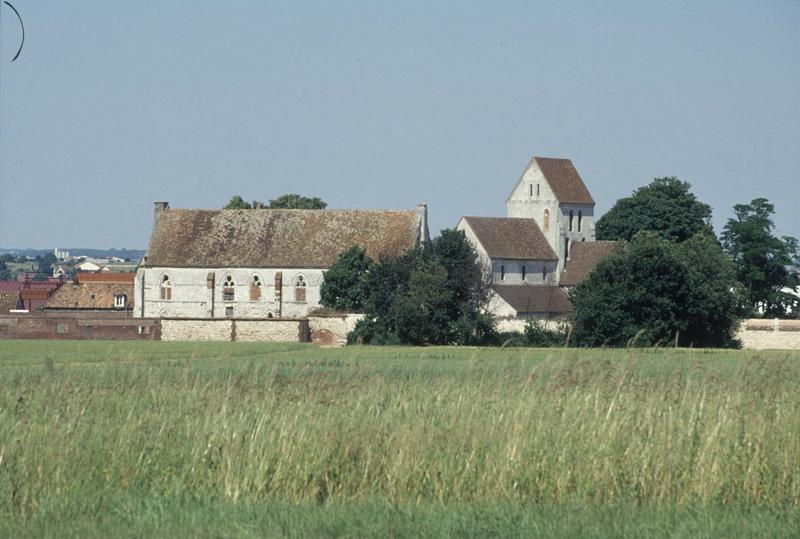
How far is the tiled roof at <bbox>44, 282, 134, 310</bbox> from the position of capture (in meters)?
98.2

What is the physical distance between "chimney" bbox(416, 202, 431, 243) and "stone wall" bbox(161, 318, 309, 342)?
16.8 metres

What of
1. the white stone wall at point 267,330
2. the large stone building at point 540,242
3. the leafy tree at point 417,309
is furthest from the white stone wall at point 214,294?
the leafy tree at point 417,309

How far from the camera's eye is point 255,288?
86.7m

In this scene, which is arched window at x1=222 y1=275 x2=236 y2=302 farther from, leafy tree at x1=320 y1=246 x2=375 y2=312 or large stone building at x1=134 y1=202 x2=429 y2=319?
leafy tree at x1=320 y1=246 x2=375 y2=312

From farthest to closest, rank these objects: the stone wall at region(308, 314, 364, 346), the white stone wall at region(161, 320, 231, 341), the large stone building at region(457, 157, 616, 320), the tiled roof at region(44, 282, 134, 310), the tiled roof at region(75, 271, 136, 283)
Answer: the tiled roof at region(75, 271, 136, 283) < the tiled roof at region(44, 282, 134, 310) < the large stone building at region(457, 157, 616, 320) < the white stone wall at region(161, 320, 231, 341) < the stone wall at region(308, 314, 364, 346)

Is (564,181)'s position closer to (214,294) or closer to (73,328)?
(214,294)

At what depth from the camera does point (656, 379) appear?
19.9 meters

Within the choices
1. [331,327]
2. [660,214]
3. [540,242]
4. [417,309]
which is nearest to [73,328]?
[331,327]

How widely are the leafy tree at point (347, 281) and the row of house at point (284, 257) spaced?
19.9 ft

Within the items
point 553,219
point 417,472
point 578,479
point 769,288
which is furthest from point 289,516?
point 769,288

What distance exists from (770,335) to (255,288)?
3267cm

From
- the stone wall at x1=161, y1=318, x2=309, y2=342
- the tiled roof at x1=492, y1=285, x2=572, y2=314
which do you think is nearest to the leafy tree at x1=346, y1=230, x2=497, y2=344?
the stone wall at x1=161, y1=318, x2=309, y2=342

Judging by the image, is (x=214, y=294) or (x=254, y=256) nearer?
(x=254, y=256)

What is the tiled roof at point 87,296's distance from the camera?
98188 mm
